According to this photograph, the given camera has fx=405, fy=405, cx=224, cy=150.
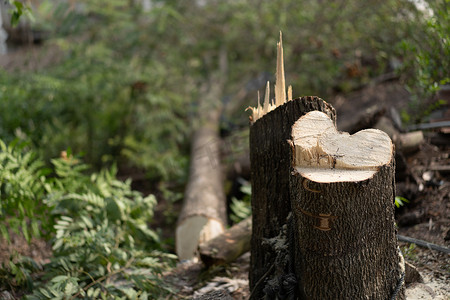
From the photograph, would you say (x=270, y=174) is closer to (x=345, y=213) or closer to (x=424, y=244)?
(x=345, y=213)

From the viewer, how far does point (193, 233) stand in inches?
157

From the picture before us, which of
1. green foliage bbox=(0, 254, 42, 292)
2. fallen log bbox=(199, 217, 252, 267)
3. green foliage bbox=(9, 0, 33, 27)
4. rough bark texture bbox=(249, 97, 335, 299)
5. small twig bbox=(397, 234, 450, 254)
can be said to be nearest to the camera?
rough bark texture bbox=(249, 97, 335, 299)

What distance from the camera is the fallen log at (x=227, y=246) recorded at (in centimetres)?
335

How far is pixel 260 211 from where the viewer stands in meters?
2.70

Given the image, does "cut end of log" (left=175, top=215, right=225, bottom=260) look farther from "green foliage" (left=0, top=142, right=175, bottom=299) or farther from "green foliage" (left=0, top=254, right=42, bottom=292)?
"green foliage" (left=0, top=254, right=42, bottom=292)

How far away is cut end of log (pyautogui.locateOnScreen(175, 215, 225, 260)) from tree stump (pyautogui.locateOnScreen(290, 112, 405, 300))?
1.82 metres

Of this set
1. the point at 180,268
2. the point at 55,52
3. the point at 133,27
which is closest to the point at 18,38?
the point at 55,52

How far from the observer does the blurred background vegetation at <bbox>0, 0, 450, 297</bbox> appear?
5.16 meters

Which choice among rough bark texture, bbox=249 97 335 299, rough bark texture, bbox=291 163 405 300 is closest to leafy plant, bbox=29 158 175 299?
rough bark texture, bbox=249 97 335 299

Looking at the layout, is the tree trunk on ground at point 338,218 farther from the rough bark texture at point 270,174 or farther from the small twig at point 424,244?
the small twig at point 424,244

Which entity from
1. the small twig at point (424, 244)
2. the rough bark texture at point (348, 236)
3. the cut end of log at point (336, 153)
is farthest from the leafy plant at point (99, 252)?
the small twig at point (424, 244)

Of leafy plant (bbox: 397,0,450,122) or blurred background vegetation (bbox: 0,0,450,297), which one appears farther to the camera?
blurred background vegetation (bbox: 0,0,450,297)

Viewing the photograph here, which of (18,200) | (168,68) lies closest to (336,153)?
(18,200)

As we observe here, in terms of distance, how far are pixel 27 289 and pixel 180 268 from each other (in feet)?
3.93
